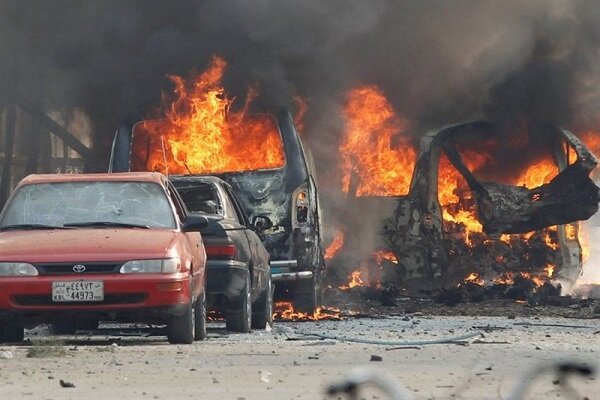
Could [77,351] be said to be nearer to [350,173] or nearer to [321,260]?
[321,260]

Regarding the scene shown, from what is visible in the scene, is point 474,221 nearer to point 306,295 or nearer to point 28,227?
point 306,295

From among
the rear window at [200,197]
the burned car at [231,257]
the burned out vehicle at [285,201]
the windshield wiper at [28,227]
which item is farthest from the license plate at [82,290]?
the burned out vehicle at [285,201]

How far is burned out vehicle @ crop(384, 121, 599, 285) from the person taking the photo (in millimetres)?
18375

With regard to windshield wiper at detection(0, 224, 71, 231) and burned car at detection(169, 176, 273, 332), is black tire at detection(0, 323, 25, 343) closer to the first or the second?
windshield wiper at detection(0, 224, 71, 231)

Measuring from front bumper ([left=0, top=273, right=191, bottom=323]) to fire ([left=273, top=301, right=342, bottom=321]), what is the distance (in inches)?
203

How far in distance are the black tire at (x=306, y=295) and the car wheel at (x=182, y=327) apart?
4773 millimetres

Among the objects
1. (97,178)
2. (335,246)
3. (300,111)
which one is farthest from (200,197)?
(300,111)

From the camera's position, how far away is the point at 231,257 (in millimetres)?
12938

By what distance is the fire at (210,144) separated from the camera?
16797mm

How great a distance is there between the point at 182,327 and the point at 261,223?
2841 mm


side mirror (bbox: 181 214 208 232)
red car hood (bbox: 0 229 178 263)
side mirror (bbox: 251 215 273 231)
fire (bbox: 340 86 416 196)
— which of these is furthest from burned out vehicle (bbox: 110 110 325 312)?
red car hood (bbox: 0 229 178 263)

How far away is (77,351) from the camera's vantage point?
414 inches

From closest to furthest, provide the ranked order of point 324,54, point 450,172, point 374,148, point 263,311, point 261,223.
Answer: point 261,223 → point 263,311 → point 450,172 → point 374,148 → point 324,54

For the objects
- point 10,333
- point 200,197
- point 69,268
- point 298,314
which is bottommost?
point 10,333
